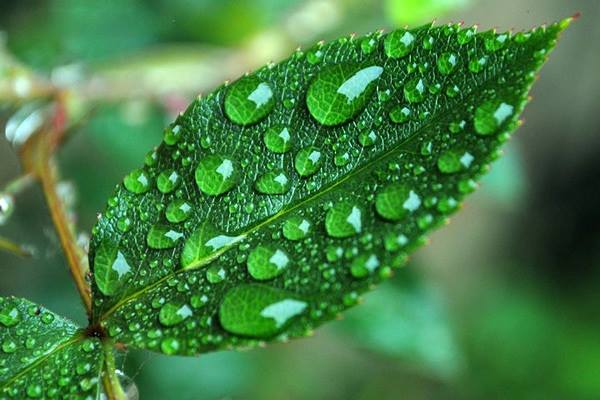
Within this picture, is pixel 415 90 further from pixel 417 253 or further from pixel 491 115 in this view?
pixel 417 253

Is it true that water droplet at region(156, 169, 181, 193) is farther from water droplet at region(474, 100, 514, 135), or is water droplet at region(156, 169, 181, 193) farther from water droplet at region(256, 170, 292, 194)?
water droplet at region(474, 100, 514, 135)

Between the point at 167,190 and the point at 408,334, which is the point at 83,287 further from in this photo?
the point at 408,334

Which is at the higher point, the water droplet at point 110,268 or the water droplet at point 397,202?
the water droplet at point 110,268

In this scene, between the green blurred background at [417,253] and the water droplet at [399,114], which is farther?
the green blurred background at [417,253]

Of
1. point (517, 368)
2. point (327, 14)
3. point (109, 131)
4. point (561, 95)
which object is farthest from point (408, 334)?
point (561, 95)

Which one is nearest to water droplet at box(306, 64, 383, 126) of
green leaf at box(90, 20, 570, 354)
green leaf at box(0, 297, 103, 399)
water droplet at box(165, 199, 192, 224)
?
green leaf at box(90, 20, 570, 354)

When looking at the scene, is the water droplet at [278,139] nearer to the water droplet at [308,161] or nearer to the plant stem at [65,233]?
the water droplet at [308,161]

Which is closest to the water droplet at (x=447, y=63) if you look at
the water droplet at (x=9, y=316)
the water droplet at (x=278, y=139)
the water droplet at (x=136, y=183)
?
the water droplet at (x=278, y=139)
